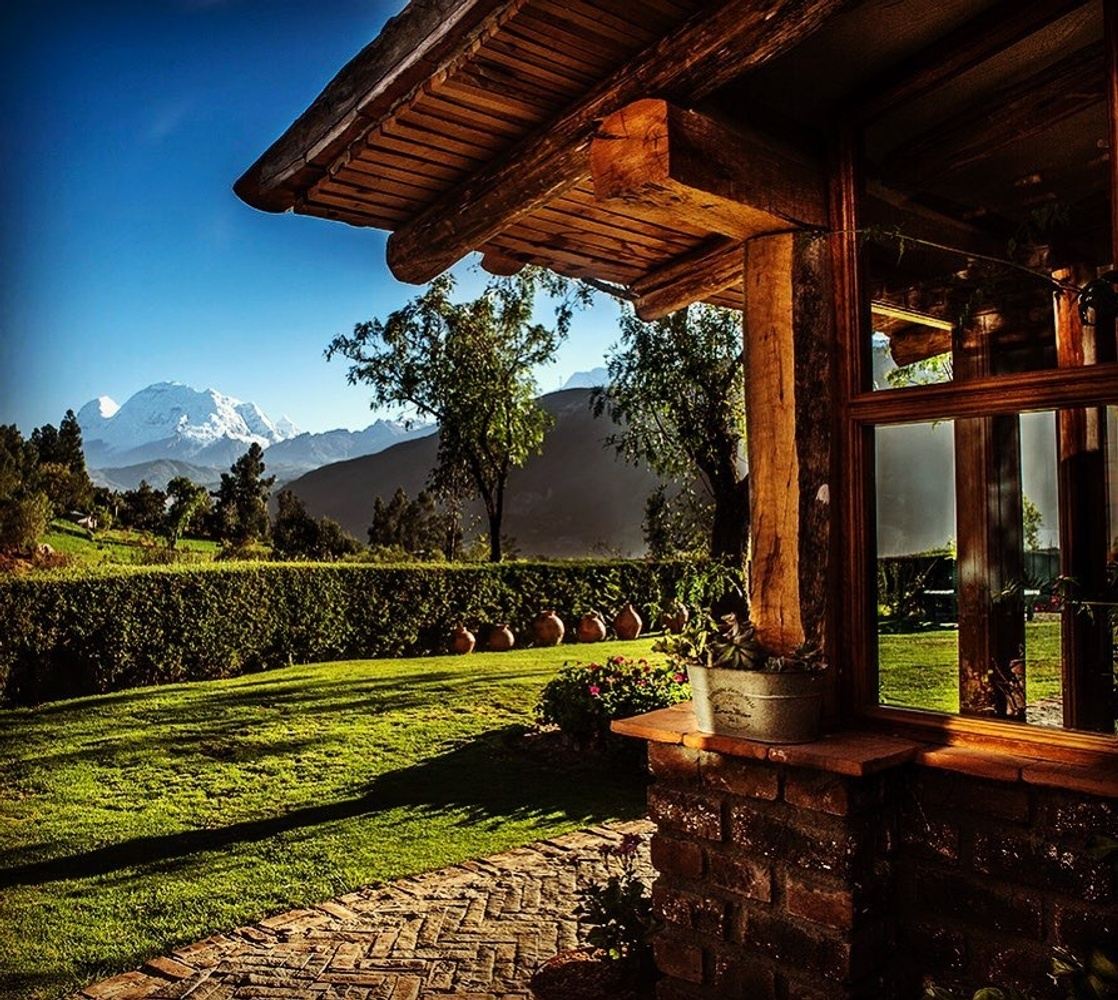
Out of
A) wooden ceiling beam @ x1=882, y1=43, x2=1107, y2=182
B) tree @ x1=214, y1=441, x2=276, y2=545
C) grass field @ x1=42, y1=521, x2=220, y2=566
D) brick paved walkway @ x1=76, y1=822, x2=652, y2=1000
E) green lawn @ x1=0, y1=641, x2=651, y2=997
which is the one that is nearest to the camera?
wooden ceiling beam @ x1=882, y1=43, x2=1107, y2=182

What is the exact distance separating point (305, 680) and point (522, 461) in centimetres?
1033

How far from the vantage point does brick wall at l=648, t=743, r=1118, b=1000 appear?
2.44m

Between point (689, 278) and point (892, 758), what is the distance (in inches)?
92.8

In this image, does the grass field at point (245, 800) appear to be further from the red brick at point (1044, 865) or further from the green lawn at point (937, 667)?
the red brick at point (1044, 865)

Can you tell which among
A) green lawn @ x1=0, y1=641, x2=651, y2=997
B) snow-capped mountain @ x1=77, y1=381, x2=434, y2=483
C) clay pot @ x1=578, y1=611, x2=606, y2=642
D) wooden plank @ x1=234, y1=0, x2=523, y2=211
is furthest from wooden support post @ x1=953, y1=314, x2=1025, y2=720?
snow-capped mountain @ x1=77, y1=381, x2=434, y2=483

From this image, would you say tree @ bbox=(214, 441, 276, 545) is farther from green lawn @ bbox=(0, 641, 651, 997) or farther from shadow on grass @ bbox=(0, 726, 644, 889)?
shadow on grass @ bbox=(0, 726, 644, 889)

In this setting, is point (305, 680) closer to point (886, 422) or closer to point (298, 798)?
point (298, 798)

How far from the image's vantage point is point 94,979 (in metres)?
3.90

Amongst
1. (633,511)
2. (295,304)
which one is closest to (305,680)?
(295,304)

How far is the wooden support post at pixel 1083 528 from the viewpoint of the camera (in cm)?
263

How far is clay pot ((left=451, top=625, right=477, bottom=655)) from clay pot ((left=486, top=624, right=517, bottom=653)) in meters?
0.36

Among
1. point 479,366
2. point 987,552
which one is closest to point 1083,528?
point 987,552

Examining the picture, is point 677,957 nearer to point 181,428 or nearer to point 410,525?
point 410,525

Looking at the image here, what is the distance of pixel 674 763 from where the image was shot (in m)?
3.10
